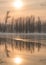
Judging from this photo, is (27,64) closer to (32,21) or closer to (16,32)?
(32,21)

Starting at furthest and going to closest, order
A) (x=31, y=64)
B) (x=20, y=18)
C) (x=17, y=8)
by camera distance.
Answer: (x=20, y=18) < (x=17, y=8) < (x=31, y=64)

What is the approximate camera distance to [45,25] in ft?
83.7

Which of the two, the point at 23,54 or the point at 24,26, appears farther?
the point at 24,26

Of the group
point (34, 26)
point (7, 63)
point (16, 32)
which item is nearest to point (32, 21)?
point (34, 26)

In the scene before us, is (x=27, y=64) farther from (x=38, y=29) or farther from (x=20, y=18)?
(x=38, y=29)

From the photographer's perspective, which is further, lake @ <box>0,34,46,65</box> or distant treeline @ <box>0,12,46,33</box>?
distant treeline @ <box>0,12,46,33</box>

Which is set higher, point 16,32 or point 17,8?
point 17,8

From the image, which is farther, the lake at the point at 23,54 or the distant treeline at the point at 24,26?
the distant treeline at the point at 24,26

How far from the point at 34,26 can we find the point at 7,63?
61.6ft

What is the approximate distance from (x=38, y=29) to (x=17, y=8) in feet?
15.0

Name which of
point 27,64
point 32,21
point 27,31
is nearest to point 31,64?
point 27,64

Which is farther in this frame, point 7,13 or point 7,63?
point 7,13

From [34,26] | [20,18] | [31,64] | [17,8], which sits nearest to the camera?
[31,64]

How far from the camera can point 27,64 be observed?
7.09m
